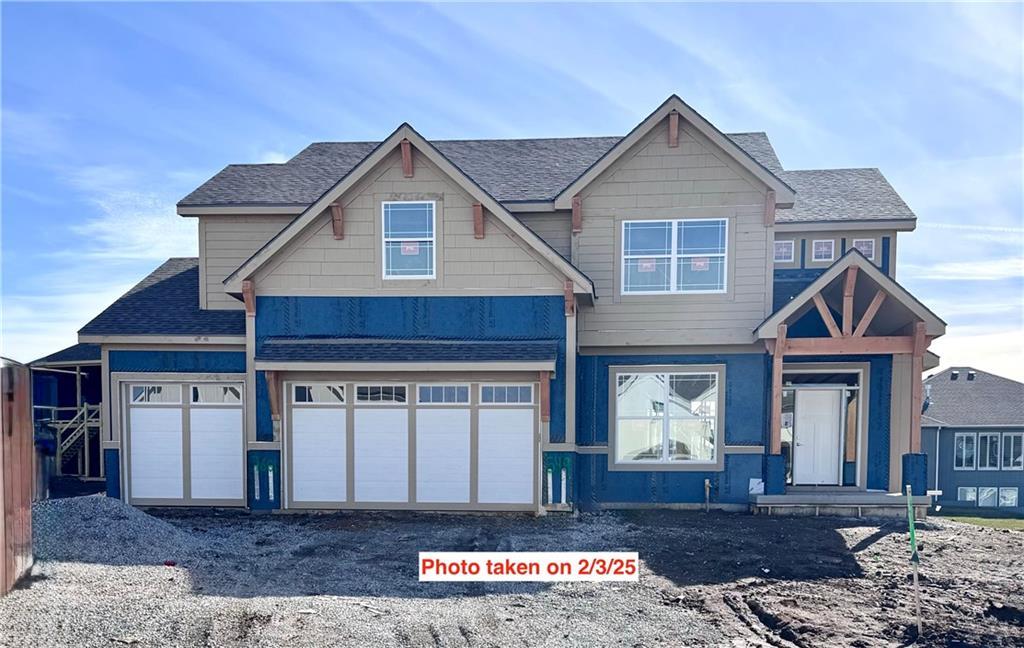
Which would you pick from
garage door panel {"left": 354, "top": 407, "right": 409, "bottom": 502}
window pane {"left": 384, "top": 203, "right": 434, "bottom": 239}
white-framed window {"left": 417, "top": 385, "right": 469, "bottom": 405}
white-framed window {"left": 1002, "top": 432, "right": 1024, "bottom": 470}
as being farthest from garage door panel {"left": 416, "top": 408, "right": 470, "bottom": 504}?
white-framed window {"left": 1002, "top": 432, "right": 1024, "bottom": 470}

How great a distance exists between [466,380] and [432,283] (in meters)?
1.94

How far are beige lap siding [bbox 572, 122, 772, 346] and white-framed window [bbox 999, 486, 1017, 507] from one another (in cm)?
2390

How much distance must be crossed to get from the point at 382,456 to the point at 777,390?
750 centimetres

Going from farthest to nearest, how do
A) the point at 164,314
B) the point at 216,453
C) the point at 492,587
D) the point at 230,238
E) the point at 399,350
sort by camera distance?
1. the point at 230,238
2. the point at 164,314
3. the point at 216,453
4. the point at 399,350
5. the point at 492,587

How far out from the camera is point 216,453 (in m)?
11.0

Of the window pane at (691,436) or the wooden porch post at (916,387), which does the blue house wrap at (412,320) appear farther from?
the wooden porch post at (916,387)

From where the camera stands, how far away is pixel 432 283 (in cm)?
1070

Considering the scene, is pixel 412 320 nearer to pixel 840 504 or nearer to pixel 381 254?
pixel 381 254

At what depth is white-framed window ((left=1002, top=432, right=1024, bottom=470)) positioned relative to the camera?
A: 1012 inches

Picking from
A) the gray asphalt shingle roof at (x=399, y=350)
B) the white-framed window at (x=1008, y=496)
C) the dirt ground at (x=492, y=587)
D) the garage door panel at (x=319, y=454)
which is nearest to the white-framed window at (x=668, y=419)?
the dirt ground at (x=492, y=587)

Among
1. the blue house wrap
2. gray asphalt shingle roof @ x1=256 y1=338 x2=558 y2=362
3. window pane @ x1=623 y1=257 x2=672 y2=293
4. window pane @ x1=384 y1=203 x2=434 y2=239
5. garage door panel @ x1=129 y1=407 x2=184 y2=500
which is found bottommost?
garage door panel @ x1=129 y1=407 x2=184 y2=500

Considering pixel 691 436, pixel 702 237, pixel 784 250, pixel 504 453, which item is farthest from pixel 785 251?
pixel 504 453

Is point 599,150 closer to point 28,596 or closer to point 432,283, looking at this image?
point 432,283

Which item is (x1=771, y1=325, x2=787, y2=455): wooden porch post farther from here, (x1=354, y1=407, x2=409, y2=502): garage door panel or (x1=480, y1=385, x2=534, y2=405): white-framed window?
(x1=354, y1=407, x2=409, y2=502): garage door panel
